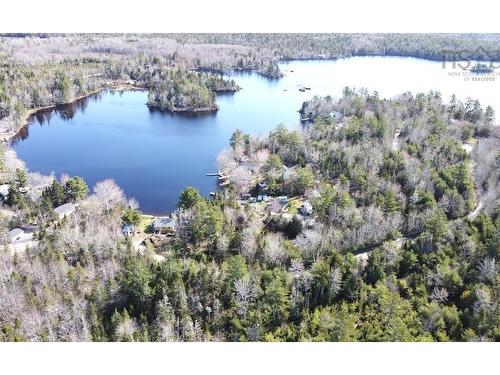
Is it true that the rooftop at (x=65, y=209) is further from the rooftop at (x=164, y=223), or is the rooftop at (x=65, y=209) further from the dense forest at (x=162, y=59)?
the dense forest at (x=162, y=59)

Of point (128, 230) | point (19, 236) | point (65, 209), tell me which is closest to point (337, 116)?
point (128, 230)

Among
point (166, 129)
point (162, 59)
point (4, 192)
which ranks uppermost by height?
point (162, 59)

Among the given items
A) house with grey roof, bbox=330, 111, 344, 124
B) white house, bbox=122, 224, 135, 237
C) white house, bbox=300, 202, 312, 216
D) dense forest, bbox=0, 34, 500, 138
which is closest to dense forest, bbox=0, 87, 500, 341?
white house, bbox=300, 202, 312, 216

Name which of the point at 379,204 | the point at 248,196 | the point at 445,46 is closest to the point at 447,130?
the point at 379,204

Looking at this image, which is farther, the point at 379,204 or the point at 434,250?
the point at 379,204

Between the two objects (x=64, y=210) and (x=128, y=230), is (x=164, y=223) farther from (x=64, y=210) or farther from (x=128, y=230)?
(x=64, y=210)

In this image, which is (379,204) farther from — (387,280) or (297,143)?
(297,143)
